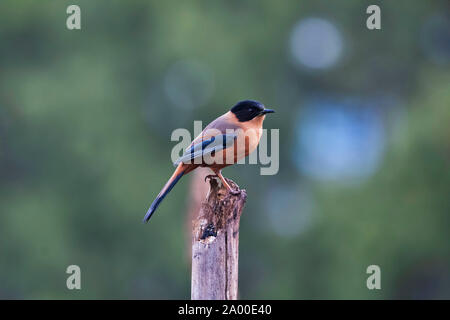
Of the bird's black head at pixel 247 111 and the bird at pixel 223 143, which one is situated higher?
the bird's black head at pixel 247 111

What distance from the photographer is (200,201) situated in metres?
5.02

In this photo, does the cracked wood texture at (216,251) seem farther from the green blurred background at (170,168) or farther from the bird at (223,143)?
the green blurred background at (170,168)

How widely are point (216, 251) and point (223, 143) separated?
160cm

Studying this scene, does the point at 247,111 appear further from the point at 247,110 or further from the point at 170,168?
the point at 170,168

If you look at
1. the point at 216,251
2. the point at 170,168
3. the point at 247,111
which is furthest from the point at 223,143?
the point at 170,168

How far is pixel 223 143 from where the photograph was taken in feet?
19.3

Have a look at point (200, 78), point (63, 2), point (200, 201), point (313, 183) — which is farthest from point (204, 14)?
point (200, 201)

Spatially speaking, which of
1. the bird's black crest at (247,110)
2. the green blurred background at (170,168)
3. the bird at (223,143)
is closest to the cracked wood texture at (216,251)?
the bird at (223,143)

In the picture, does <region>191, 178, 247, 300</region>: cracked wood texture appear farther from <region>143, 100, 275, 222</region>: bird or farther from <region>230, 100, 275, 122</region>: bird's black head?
<region>230, 100, 275, 122</region>: bird's black head

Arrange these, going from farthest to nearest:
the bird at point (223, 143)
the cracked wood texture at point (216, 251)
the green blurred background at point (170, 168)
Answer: the green blurred background at point (170, 168), the bird at point (223, 143), the cracked wood texture at point (216, 251)

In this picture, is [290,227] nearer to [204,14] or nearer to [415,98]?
[415,98]

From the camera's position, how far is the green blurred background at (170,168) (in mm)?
12492
